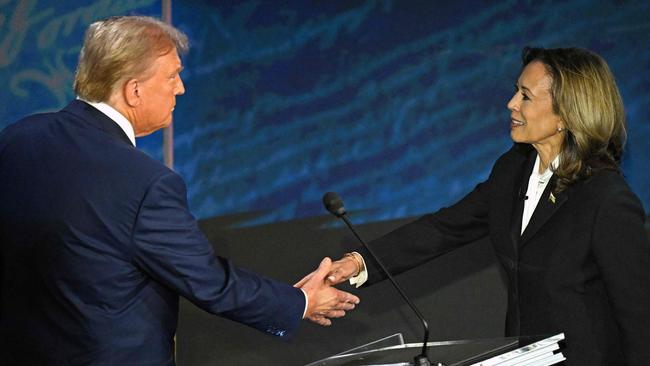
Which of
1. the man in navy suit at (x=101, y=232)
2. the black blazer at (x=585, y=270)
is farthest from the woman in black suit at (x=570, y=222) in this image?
the man in navy suit at (x=101, y=232)

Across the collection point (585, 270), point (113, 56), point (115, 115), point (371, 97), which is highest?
point (371, 97)

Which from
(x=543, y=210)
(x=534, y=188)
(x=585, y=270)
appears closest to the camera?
(x=585, y=270)

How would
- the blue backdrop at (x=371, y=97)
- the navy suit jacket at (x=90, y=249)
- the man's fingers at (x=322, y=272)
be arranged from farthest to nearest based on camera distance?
1. the blue backdrop at (x=371, y=97)
2. the man's fingers at (x=322, y=272)
3. the navy suit jacket at (x=90, y=249)

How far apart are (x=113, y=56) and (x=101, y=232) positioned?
0.44 m

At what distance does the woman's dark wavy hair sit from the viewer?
101 inches

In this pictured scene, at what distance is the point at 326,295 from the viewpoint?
2531mm

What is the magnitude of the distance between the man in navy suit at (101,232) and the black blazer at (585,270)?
2.73 ft

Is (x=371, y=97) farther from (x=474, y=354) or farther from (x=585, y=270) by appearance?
(x=474, y=354)

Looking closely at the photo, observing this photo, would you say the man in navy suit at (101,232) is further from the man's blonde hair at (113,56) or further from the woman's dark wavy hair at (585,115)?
the woman's dark wavy hair at (585,115)

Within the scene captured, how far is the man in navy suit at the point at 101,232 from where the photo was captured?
2.03 metres

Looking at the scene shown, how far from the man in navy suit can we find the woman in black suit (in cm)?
78

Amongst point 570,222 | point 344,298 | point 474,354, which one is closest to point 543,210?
point 570,222

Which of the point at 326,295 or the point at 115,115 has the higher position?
the point at 115,115

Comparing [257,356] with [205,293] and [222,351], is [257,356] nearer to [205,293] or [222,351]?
[222,351]
